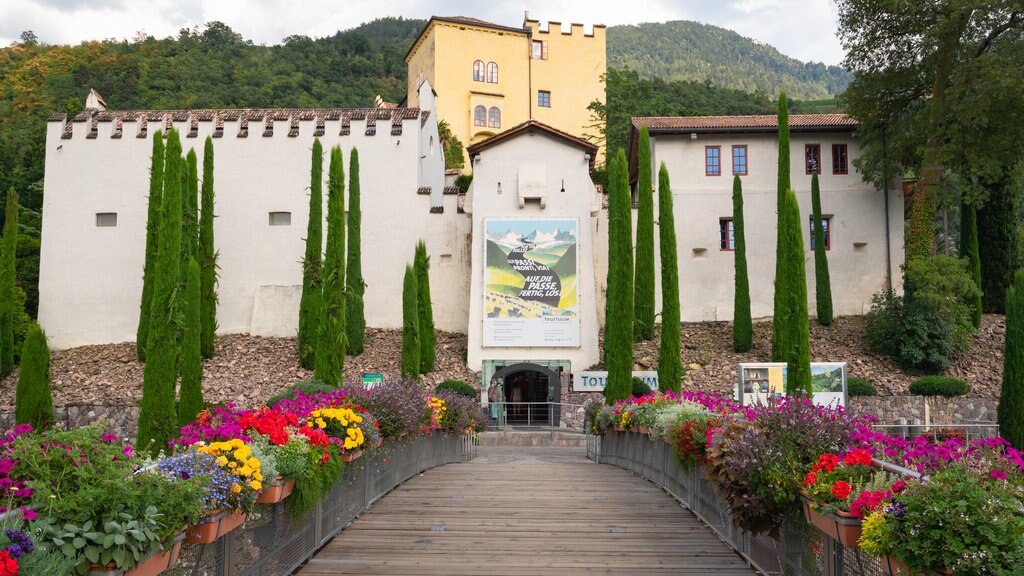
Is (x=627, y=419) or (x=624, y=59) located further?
(x=624, y=59)

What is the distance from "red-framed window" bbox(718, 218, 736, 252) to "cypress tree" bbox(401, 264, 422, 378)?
11.5 m

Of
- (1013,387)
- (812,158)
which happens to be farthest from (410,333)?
(1013,387)

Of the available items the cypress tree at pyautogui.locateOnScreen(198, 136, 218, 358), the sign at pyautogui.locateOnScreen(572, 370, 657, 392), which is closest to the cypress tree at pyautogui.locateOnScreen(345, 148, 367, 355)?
the cypress tree at pyautogui.locateOnScreen(198, 136, 218, 358)

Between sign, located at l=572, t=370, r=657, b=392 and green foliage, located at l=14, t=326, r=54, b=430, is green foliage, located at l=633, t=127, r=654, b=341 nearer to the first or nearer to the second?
sign, located at l=572, t=370, r=657, b=392

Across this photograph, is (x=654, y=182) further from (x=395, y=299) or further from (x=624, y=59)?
(x=624, y=59)

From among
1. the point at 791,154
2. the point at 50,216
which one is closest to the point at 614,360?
the point at 791,154

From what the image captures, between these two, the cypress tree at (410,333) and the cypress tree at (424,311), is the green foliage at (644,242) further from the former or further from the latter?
the cypress tree at (410,333)

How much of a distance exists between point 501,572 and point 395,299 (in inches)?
1038

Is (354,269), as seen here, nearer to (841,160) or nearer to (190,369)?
(190,369)

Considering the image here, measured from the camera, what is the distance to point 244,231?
32.8m

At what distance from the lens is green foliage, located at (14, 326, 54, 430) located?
75.7 feet

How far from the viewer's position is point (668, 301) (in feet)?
83.3

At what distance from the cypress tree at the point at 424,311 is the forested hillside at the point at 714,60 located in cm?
7774

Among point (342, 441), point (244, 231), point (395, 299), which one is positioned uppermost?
point (244, 231)
